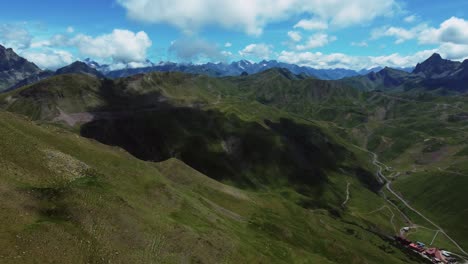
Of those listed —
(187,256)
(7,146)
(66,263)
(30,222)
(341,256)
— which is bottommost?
(341,256)

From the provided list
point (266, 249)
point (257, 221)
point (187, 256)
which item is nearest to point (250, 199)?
point (257, 221)

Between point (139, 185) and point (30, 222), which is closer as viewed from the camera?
point (30, 222)

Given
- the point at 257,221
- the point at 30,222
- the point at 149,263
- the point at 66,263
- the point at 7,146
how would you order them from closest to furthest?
1. the point at 66,263
2. the point at 30,222
3. the point at 149,263
4. the point at 7,146
5. the point at 257,221

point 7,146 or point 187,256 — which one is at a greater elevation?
point 7,146

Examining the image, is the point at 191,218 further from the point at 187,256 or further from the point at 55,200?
the point at 55,200

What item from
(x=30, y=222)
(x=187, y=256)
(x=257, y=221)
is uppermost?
(x=30, y=222)

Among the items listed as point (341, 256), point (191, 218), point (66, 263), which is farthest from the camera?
point (341, 256)

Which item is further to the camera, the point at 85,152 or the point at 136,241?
the point at 85,152

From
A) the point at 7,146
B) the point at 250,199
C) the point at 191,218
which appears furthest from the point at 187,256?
the point at 250,199

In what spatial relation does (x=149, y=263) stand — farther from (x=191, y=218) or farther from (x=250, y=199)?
(x=250, y=199)
